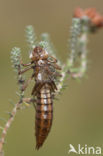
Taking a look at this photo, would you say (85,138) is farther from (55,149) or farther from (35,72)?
(35,72)

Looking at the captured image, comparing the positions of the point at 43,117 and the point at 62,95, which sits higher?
the point at 62,95

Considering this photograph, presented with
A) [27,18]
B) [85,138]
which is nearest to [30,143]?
[85,138]

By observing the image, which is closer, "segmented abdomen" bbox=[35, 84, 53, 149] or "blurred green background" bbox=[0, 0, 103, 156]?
"segmented abdomen" bbox=[35, 84, 53, 149]

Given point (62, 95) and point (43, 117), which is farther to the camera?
point (62, 95)

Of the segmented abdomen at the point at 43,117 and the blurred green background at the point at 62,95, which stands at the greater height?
the blurred green background at the point at 62,95

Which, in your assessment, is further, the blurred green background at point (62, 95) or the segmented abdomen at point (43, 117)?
the blurred green background at point (62, 95)
